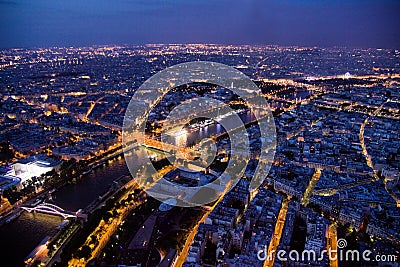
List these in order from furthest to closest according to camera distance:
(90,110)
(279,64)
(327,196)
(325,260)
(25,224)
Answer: (279,64)
(90,110)
(327,196)
(25,224)
(325,260)

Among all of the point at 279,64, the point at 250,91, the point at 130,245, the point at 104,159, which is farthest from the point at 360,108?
the point at 279,64

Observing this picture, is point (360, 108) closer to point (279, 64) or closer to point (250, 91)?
point (250, 91)

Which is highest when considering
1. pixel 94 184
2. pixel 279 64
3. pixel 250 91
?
pixel 279 64

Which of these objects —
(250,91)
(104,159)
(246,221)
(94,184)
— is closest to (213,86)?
(250,91)

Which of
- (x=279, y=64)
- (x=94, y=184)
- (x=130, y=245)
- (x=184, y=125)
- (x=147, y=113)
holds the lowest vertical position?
(x=130, y=245)

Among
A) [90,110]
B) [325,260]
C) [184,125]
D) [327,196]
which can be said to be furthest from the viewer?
[90,110]

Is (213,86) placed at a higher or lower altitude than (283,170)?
higher

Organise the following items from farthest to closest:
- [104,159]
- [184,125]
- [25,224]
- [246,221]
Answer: [184,125]
[104,159]
[25,224]
[246,221]

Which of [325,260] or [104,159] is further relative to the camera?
[104,159]

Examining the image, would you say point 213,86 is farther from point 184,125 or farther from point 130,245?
point 130,245
